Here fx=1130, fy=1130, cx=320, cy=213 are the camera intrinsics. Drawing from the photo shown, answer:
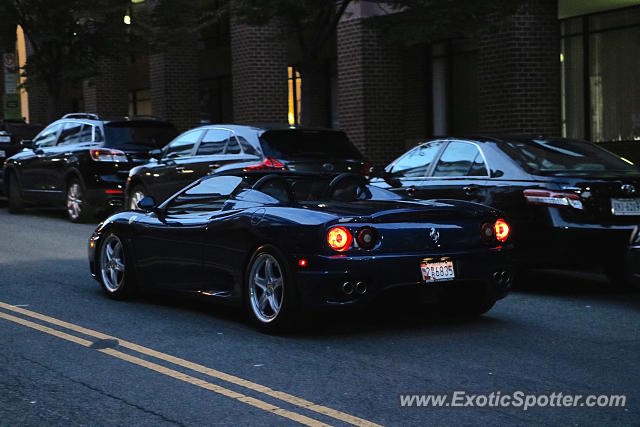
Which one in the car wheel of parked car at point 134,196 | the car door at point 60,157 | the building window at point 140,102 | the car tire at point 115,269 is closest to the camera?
the car tire at point 115,269

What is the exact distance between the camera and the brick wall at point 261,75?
85.9ft

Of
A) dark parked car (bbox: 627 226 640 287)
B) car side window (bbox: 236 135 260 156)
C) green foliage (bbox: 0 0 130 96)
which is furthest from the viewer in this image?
green foliage (bbox: 0 0 130 96)

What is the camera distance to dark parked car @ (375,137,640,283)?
33.8ft

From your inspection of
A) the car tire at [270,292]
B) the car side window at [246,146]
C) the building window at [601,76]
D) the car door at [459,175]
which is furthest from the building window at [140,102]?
the car tire at [270,292]

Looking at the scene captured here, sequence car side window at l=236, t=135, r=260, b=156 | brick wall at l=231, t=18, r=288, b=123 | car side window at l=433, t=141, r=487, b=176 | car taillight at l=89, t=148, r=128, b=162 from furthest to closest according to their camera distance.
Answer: brick wall at l=231, t=18, r=288, b=123, car taillight at l=89, t=148, r=128, b=162, car side window at l=236, t=135, r=260, b=156, car side window at l=433, t=141, r=487, b=176

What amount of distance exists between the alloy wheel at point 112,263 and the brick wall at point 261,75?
1603cm

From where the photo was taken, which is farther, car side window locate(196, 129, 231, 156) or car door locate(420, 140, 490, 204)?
car side window locate(196, 129, 231, 156)

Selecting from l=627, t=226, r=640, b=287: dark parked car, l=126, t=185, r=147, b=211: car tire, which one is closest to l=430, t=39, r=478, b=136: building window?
l=126, t=185, r=147, b=211: car tire

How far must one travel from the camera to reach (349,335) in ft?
27.5

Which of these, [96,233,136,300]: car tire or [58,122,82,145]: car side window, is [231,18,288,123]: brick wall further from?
[96,233,136,300]: car tire

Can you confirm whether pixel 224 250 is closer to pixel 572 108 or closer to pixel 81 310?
pixel 81 310

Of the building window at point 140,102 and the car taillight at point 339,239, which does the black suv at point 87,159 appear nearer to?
the car taillight at point 339,239

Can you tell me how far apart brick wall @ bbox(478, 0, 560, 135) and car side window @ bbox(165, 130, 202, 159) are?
5665 millimetres

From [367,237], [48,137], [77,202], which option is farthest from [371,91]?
[367,237]
